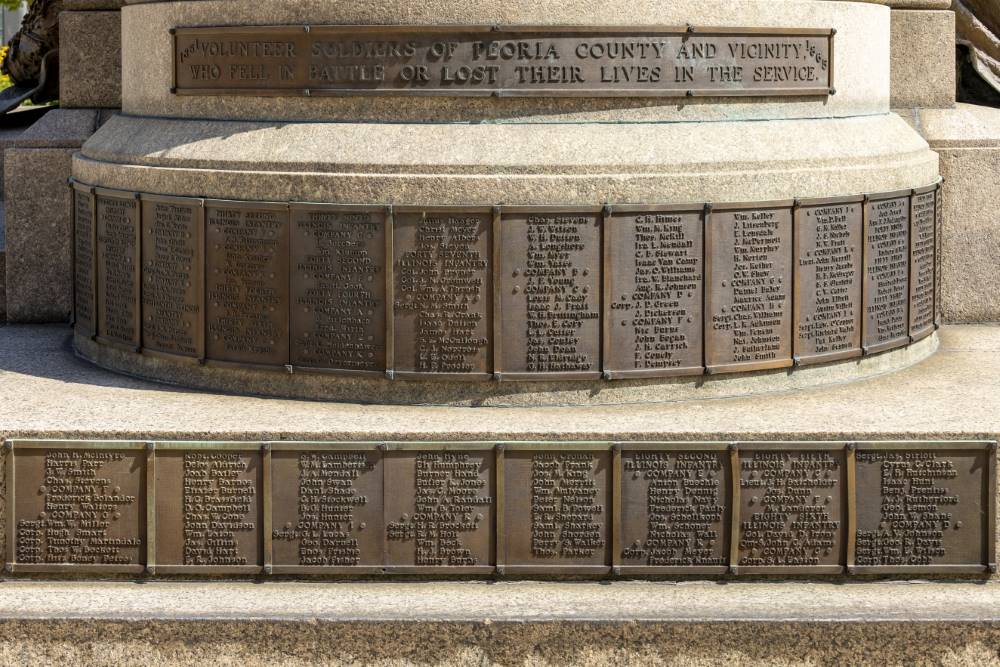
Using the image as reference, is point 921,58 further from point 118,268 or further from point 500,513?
point 118,268

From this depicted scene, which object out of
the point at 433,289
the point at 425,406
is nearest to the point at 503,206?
the point at 433,289

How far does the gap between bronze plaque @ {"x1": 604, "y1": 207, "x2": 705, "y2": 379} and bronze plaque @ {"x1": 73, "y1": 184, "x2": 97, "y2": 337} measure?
380cm

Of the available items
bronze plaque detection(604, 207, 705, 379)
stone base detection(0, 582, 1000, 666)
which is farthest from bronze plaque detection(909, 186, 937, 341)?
stone base detection(0, 582, 1000, 666)

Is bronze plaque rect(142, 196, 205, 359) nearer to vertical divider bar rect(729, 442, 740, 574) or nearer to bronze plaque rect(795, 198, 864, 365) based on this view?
vertical divider bar rect(729, 442, 740, 574)

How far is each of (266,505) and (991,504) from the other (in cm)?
428

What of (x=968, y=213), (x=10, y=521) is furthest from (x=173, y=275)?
(x=968, y=213)

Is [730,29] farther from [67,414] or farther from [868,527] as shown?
[67,414]

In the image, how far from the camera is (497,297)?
10.3 meters

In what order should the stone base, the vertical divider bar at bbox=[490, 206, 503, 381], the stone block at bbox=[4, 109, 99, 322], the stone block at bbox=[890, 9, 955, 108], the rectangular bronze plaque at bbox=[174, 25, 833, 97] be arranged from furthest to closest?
the stone block at bbox=[890, 9, 955, 108] → the stone block at bbox=[4, 109, 99, 322] → the rectangular bronze plaque at bbox=[174, 25, 833, 97] → the vertical divider bar at bbox=[490, 206, 503, 381] → the stone base

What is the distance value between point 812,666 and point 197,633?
345 centimetres

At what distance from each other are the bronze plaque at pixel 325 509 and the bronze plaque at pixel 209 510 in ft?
0.43

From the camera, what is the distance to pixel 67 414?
397 inches

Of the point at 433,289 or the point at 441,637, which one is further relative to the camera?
the point at 433,289

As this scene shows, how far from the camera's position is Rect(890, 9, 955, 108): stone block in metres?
13.4
